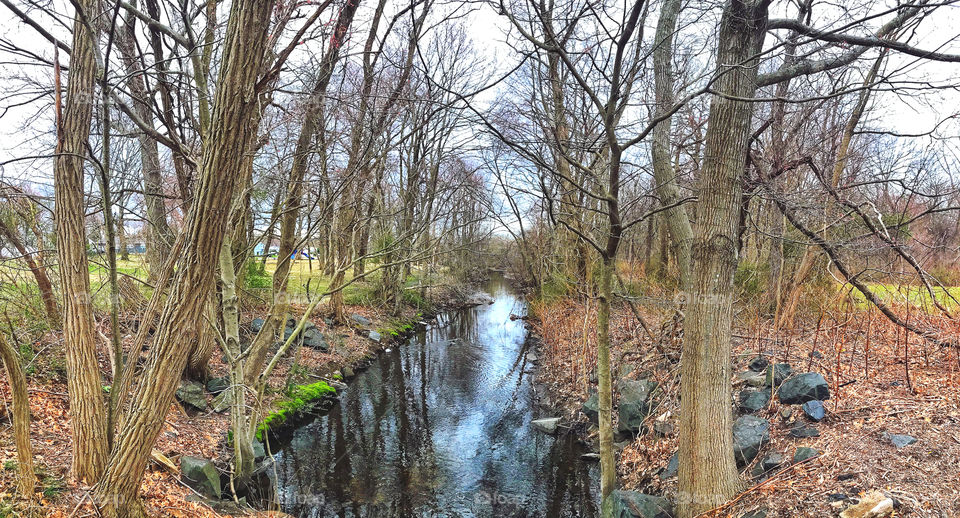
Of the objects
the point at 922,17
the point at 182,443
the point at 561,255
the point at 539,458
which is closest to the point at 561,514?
the point at 539,458

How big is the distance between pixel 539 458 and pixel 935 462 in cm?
431

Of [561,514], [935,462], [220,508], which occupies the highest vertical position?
[935,462]

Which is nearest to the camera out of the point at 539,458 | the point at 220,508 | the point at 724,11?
the point at 724,11

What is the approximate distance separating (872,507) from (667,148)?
131 inches

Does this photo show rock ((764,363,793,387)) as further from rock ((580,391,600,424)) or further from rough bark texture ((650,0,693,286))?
rock ((580,391,600,424))

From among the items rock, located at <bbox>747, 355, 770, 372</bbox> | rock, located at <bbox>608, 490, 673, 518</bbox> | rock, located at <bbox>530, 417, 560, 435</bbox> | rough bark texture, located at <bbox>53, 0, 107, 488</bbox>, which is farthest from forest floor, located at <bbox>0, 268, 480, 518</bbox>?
rock, located at <bbox>747, 355, 770, 372</bbox>

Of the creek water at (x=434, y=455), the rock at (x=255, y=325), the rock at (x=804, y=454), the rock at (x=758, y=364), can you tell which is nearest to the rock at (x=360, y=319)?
the creek water at (x=434, y=455)

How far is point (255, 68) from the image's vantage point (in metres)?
3.10

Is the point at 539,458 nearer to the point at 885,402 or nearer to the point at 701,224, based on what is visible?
the point at 885,402

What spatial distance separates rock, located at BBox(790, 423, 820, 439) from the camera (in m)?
4.41

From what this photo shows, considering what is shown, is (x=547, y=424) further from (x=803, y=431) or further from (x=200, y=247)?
(x=200, y=247)

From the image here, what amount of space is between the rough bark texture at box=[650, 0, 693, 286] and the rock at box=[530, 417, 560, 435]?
12.4ft

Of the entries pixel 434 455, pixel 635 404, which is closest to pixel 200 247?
pixel 434 455

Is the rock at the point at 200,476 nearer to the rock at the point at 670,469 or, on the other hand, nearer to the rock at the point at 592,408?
the rock at the point at 670,469
